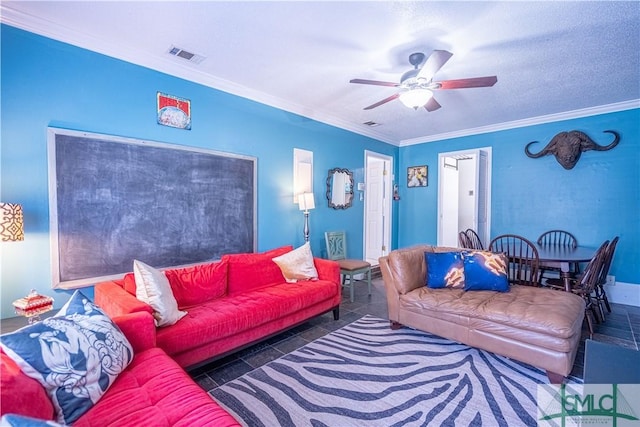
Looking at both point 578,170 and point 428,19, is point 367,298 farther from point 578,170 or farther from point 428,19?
point 578,170

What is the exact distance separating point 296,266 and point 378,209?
3071mm

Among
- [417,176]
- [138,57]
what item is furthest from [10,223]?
[417,176]

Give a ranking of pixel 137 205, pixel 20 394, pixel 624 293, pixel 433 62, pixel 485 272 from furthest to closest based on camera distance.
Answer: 1. pixel 624 293
2. pixel 485 272
3. pixel 137 205
4. pixel 433 62
5. pixel 20 394

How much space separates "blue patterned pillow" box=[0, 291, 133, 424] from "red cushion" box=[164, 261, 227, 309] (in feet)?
3.14

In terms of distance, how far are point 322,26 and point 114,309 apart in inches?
96.8

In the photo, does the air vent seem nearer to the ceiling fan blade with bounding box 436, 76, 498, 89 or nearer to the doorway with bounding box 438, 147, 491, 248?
the ceiling fan blade with bounding box 436, 76, 498, 89

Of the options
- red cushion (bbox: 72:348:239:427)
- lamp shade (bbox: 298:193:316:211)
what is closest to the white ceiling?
lamp shade (bbox: 298:193:316:211)

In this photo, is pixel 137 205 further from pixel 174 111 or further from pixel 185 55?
pixel 185 55

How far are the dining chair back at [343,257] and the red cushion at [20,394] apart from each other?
307 centimetres

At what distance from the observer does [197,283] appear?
2.55 m

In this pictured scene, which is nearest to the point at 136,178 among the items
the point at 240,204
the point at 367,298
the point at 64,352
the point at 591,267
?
the point at 240,204

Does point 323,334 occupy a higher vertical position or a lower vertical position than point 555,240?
lower

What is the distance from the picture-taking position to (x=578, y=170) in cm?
412

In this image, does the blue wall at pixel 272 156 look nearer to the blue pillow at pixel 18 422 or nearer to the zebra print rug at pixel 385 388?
the zebra print rug at pixel 385 388
